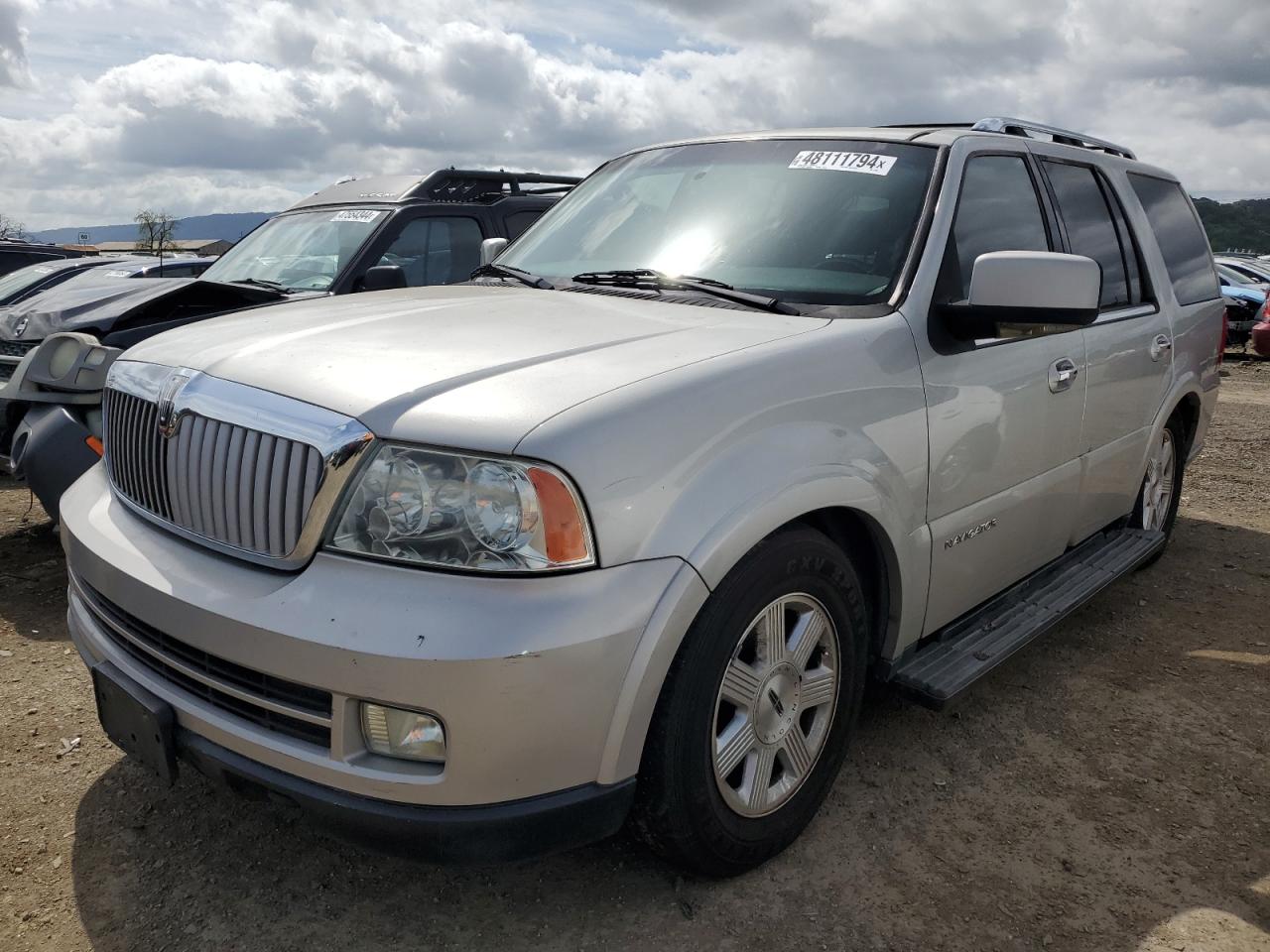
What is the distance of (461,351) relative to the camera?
2336mm

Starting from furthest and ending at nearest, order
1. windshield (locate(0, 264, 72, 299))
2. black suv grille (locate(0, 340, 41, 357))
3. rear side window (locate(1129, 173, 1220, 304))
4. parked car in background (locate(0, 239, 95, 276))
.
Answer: parked car in background (locate(0, 239, 95, 276)) → windshield (locate(0, 264, 72, 299)) → black suv grille (locate(0, 340, 41, 357)) → rear side window (locate(1129, 173, 1220, 304))

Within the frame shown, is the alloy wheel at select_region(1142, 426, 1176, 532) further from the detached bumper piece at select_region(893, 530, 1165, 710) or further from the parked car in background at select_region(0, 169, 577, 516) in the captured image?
the parked car in background at select_region(0, 169, 577, 516)

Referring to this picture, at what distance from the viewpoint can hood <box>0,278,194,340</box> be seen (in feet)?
17.3

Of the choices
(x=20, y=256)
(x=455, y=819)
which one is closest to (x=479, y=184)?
(x=455, y=819)

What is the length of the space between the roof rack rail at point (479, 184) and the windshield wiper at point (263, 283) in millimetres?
1092

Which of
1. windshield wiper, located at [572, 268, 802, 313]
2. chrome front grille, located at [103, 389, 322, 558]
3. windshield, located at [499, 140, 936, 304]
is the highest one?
windshield, located at [499, 140, 936, 304]

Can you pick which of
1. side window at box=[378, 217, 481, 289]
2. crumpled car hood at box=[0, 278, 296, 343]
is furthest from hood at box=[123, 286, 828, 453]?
side window at box=[378, 217, 481, 289]

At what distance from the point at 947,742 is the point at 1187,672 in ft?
4.22

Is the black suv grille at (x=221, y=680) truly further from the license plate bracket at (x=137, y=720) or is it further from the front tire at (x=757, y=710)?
the front tire at (x=757, y=710)

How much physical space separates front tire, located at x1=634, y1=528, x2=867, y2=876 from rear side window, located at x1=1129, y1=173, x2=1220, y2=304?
2.81 m

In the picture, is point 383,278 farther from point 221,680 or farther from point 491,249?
point 221,680

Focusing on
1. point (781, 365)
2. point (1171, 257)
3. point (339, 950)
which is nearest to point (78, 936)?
point (339, 950)

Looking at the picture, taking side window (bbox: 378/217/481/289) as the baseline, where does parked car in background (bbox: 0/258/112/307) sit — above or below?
below

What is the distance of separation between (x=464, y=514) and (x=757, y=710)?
898mm
